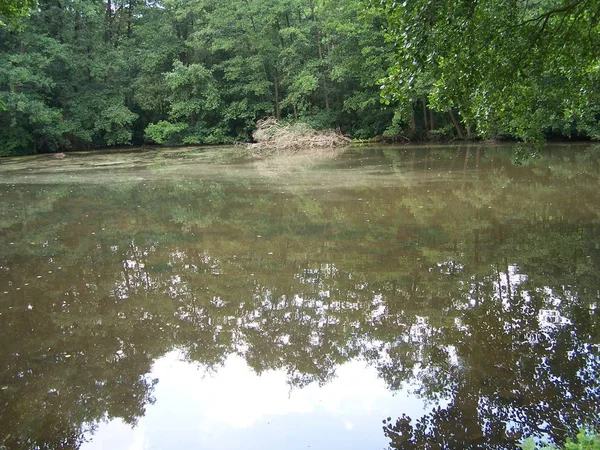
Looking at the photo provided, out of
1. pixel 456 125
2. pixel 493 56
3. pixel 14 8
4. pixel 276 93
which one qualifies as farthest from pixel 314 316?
pixel 276 93

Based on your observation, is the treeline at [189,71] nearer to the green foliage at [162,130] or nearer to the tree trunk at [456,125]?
the green foliage at [162,130]

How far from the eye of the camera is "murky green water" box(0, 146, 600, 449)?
11.3 ft

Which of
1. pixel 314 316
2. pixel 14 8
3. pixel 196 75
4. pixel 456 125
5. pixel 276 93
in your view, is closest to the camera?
pixel 314 316

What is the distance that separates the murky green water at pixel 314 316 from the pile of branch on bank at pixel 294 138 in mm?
16484

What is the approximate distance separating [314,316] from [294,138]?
2305 centimetres

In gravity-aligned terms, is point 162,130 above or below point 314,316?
above

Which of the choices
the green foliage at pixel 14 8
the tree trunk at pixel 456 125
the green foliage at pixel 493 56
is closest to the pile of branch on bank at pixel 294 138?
the tree trunk at pixel 456 125

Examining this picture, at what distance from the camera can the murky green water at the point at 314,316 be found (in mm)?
3443

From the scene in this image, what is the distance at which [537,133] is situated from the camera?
704cm

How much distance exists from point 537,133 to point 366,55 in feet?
72.7

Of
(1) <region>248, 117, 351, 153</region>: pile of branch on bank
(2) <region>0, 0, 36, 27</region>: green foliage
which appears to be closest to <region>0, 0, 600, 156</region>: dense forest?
(1) <region>248, 117, 351, 153</region>: pile of branch on bank

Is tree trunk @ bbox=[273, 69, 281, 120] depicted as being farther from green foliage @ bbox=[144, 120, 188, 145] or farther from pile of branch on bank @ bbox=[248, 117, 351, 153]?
green foliage @ bbox=[144, 120, 188, 145]

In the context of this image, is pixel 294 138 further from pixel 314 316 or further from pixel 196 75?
pixel 314 316

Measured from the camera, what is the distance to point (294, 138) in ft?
90.1
